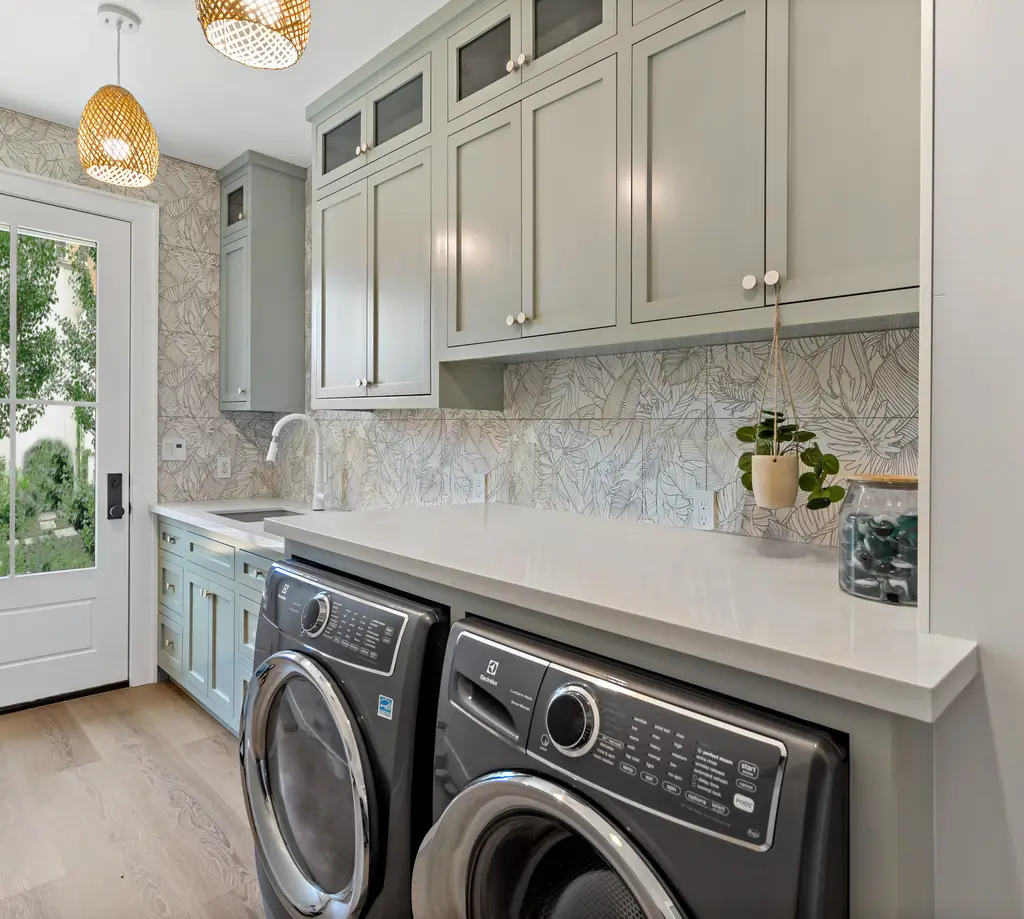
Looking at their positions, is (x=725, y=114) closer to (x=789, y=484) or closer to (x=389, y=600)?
(x=789, y=484)

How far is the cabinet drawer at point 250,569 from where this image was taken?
226 cm

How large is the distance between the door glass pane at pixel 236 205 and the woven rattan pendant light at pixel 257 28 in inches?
69.2

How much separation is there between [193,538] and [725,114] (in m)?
2.51

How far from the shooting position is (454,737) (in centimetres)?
100

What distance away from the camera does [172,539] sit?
Answer: 9.70ft

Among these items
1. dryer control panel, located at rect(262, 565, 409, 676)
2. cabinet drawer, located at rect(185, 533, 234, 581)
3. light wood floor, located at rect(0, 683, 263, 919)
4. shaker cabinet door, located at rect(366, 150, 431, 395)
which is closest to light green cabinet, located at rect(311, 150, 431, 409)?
shaker cabinet door, located at rect(366, 150, 431, 395)

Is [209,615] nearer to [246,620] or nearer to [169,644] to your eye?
[246,620]

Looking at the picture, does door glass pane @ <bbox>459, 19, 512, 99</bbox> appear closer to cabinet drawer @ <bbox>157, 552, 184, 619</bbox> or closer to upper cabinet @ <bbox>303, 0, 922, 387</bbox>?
upper cabinet @ <bbox>303, 0, 922, 387</bbox>

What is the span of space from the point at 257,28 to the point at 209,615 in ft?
6.84

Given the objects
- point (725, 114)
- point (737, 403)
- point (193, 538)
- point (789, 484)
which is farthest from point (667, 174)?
point (193, 538)

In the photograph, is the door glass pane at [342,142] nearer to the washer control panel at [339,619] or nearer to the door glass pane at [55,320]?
the door glass pane at [55,320]

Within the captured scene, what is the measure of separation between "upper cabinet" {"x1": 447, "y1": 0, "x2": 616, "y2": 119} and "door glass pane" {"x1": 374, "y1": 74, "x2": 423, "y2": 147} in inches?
7.2

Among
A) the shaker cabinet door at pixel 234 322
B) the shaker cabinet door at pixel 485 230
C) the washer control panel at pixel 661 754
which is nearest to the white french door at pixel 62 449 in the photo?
the shaker cabinet door at pixel 234 322

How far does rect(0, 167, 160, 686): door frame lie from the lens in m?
3.00
